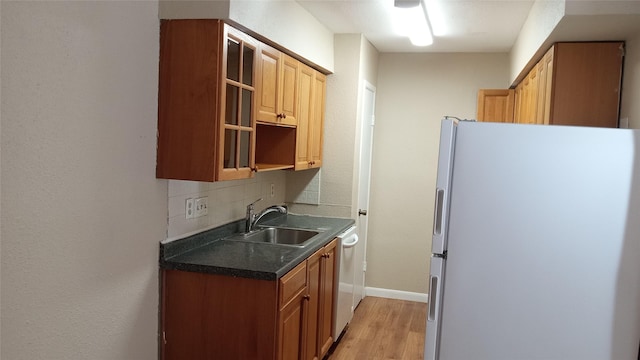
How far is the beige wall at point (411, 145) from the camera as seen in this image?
193 inches

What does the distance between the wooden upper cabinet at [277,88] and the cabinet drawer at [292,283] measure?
0.87 m

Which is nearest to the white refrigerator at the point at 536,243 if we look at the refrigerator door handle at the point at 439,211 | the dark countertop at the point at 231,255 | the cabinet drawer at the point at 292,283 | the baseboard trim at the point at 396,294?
the refrigerator door handle at the point at 439,211

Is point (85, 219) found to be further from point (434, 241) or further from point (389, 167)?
point (389, 167)

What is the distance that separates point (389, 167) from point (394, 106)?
0.59m

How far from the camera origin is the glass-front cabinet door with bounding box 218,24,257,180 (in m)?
2.55

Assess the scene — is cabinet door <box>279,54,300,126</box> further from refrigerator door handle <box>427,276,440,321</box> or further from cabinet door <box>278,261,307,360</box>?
A: refrigerator door handle <box>427,276,440,321</box>

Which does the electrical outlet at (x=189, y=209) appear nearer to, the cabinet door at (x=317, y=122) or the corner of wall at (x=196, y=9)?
the corner of wall at (x=196, y=9)

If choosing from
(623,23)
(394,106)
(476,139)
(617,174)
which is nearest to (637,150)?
(617,174)

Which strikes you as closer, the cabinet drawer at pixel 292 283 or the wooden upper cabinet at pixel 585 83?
the cabinet drawer at pixel 292 283

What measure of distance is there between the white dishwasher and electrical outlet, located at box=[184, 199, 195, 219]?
1.25 meters

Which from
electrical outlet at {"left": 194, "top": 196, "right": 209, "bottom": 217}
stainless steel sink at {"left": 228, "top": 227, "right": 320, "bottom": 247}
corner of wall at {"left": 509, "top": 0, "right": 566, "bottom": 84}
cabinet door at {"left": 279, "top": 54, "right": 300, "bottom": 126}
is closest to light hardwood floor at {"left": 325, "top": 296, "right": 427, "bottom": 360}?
stainless steel sink at {"left": 228, "top": 227, "right": 320, "bottom": 247}

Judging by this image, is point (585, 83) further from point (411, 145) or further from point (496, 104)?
point (411, 145)

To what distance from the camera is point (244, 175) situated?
280 cm

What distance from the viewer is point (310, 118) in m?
3.96
